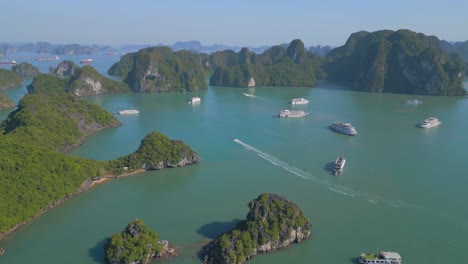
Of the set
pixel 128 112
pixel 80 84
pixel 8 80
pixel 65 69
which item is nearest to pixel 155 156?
pixel 128 112

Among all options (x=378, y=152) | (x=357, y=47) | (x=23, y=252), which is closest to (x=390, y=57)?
(x=357, y=47)

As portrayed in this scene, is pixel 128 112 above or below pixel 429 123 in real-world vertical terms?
below

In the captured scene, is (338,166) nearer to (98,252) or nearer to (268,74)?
(98,252)

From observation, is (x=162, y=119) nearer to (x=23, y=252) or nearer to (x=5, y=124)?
(x=5, y=124)

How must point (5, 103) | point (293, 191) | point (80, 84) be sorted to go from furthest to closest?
point (80, 84), point (5, 103), point (293, 191)

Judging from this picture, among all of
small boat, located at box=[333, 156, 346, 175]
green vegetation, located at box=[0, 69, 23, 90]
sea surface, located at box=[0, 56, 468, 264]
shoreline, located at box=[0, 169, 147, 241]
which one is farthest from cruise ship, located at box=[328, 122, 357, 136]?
green vegetation, located at box=[0, 69, 23, 90]

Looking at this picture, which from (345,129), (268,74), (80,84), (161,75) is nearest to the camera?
(345,129)
